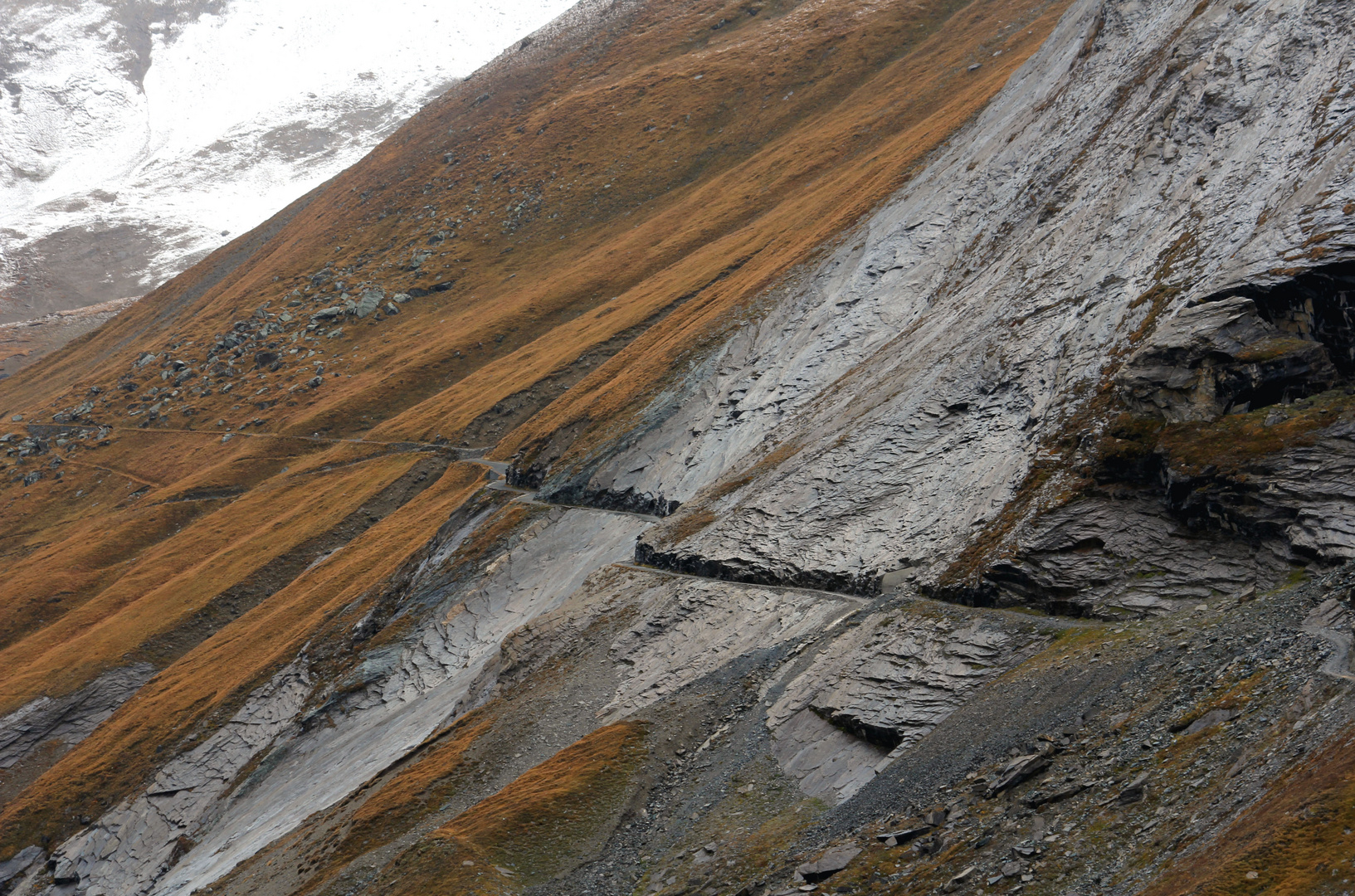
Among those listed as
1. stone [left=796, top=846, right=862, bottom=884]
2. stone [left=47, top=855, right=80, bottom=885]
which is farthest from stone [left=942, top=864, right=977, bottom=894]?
stone [left=47, top=855, right=80, bottom=885]

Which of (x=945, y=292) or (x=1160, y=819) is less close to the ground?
(x=945, y=292)

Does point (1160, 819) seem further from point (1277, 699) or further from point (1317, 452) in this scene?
point (1317, 452)

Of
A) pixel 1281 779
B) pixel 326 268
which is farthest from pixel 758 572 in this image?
pixel 326 268

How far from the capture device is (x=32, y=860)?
6844cm

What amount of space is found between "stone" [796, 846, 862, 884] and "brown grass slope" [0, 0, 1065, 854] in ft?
167

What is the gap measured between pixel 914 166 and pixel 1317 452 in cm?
6010

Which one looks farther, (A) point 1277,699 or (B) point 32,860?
(B) point 32,860

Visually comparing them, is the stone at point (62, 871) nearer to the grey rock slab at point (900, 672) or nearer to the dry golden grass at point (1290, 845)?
the grey rock slab at point (900, 672)

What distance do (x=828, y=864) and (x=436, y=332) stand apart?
465ft

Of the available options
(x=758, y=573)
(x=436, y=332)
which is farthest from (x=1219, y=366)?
(x=436, y=332)

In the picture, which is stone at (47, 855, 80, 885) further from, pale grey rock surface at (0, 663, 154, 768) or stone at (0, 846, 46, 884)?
pale grey rock surface at (0, 663, 154, 768)

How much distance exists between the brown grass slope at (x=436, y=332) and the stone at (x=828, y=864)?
50.9 metres

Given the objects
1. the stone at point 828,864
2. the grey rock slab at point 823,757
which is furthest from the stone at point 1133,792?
the grey rock slab at point 823,757

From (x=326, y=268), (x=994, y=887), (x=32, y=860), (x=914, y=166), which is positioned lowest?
(x=32, y=860)
